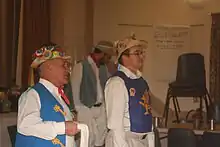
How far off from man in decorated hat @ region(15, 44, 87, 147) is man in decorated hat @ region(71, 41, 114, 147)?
290 centimetres

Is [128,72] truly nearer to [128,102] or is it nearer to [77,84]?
[128,102]

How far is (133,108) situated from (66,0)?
3.73 metres

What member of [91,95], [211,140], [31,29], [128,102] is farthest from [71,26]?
[128,102]

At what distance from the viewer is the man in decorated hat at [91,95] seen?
5.84m

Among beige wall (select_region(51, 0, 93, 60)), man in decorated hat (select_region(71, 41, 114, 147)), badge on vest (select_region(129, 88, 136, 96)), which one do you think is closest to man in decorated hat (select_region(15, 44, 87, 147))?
badge on vest (select_region(129, 88, 136, 96))

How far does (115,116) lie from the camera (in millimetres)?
3260

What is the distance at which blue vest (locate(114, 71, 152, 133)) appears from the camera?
11.1 ft

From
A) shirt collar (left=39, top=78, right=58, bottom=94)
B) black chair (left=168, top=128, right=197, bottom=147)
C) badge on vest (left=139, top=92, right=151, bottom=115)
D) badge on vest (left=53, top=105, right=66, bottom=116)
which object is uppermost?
shirt collar (left=39, top=78, right=58, bottom=94)

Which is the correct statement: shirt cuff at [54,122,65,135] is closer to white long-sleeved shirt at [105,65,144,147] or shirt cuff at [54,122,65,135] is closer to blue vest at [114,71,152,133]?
white long-sleeved shirt at [105,65,144,147]

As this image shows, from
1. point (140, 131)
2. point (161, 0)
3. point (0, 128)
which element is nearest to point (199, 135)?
point (140, 131)

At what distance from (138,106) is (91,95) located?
2.48 metres

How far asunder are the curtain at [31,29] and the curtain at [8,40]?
31cm

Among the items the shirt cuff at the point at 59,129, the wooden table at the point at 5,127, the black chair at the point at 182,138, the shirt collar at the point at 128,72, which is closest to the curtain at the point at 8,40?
the wooden table at the point at 5,127

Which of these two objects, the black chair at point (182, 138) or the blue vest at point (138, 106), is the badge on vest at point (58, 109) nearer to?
the blue vest at point (138, 106)
